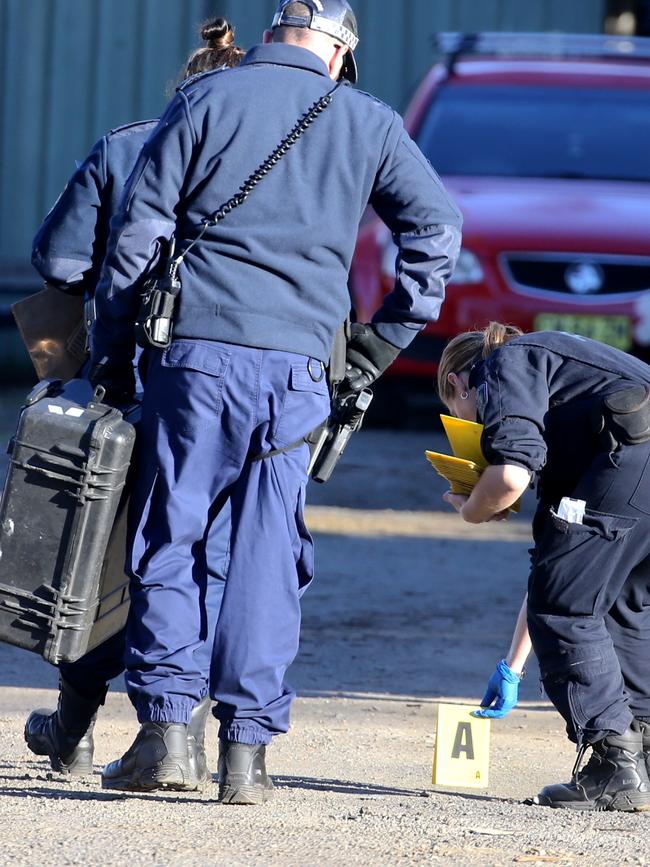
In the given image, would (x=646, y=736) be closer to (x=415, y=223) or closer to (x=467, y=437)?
(x=467, y=437)

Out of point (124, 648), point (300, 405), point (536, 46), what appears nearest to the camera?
point (300, 405)

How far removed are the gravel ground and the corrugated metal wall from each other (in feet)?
19.0

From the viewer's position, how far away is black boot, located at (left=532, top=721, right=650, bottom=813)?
12.1ft

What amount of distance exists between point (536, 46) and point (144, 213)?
683 cm

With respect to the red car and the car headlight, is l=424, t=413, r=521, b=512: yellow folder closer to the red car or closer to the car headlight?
the red car

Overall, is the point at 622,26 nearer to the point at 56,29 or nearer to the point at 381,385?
the point at 56,29

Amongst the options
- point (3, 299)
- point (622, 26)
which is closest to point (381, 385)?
point (3, 299)

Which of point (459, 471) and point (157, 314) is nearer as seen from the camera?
point (157, 314)

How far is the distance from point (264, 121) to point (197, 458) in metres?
0.73

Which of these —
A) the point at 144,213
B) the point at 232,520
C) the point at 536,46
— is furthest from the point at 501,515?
the point at 536,46

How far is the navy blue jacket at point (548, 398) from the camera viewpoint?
11.7ft

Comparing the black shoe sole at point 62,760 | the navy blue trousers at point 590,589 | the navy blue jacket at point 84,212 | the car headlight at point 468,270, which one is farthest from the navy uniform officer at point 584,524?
the car headlight at point 468,270

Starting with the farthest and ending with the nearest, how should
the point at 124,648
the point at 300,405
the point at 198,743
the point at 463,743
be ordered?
1. the point at 463,743
2. the point at 124,648
3. the point at 198,743
4. the point at 300,405

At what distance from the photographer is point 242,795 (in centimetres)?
348
